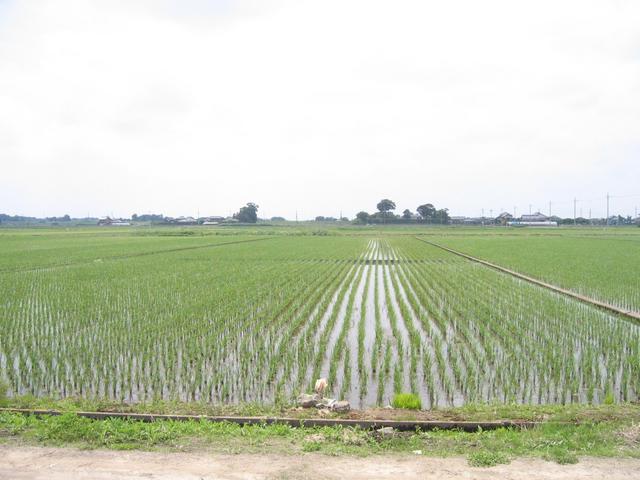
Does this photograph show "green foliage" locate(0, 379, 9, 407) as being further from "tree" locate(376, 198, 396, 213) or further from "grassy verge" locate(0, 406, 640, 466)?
"tree" locate(376, 198, 396, 213)

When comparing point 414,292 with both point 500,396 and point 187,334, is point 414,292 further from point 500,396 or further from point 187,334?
point 500,396

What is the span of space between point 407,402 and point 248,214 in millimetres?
103216

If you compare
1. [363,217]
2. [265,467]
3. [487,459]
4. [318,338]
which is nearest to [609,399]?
[487,459]

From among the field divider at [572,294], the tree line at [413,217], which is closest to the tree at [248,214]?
the tree line at [413,217]

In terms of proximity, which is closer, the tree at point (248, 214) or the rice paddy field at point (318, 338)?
the rice paddy field at point (318, 338)

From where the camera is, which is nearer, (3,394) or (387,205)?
(3,394)

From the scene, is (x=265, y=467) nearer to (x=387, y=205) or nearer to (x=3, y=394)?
(x=3, y=394)

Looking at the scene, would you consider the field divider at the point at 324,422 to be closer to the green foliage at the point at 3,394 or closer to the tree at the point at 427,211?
the green foliage at the point at 3,394

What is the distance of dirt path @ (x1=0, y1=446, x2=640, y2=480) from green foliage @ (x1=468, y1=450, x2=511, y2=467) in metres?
0.06

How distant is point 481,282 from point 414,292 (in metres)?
2.78

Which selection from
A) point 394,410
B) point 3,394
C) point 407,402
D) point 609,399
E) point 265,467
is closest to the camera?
point 265,467

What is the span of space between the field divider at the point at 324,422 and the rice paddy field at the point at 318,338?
2.66 ft

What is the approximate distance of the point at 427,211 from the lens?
106 metres

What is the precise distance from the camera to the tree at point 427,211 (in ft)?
343
